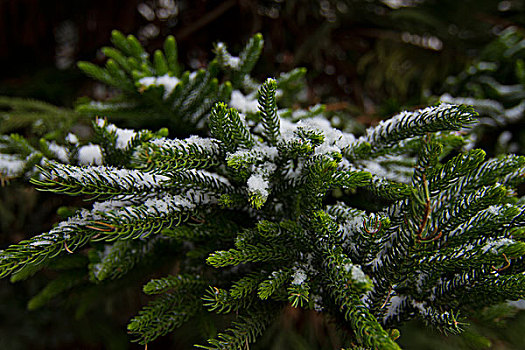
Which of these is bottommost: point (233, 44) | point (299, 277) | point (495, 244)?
point (299, 277)

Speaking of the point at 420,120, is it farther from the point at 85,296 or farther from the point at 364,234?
the point at 85,296

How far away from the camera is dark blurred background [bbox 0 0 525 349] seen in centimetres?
107

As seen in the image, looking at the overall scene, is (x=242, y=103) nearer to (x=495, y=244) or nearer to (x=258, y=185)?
(x=258, y=185)

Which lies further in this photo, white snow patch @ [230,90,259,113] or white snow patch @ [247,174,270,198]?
white snow patch @ [230,90,259,113]

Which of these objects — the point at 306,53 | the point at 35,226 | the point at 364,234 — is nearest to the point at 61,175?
the point at 364,234

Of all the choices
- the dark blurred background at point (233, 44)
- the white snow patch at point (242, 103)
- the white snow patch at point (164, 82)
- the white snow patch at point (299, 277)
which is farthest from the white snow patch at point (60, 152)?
the dark blurred background at point (233, 44)

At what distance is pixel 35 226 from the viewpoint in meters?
0.92

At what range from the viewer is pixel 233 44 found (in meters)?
1.12

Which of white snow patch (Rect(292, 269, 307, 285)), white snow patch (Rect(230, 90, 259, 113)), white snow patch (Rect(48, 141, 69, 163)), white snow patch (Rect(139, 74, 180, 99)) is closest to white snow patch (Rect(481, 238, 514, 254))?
white snow patch (Rect(292, 269, 307, 285))

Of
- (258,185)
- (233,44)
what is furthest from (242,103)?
(233,44)

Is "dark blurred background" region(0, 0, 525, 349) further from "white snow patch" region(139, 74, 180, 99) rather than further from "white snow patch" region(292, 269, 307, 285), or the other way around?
"white snow patch" region(292, 269, 307, 285)

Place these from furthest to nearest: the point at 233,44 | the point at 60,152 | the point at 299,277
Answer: the point at 233,44
the point at 60,152
the point at 299,277

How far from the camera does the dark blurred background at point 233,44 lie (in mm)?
1066

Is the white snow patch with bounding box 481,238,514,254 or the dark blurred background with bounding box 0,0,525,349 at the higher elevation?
the dark blurred background with bounding box 0,0,525,349
